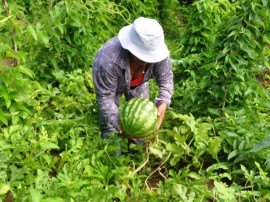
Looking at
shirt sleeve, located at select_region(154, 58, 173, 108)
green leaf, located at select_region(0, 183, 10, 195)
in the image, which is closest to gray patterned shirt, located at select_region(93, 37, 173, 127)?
shirt sleeve, located at select_region(154, 58, 173, 108)

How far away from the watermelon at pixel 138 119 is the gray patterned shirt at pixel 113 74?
0.67ft

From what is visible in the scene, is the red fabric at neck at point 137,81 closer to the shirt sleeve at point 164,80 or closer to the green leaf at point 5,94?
the shirt sleeve at point 164,80

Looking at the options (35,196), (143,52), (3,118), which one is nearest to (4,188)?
(35,196)

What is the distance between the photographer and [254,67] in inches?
158

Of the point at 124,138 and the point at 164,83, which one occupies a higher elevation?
the point at 164,83

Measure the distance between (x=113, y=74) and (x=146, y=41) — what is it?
509mm

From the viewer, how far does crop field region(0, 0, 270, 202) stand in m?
2.89

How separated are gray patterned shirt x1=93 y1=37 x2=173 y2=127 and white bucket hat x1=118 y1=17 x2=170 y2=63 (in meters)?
0.20

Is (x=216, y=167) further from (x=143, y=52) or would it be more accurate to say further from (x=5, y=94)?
(x=5, y=94)

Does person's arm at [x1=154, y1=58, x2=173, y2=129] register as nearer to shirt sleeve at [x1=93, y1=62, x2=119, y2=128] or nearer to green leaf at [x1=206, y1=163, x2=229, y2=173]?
shirt sleeve at [x1=93, y1=62, x2=119, y2=128]

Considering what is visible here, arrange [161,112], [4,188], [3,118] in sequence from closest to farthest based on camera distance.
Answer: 1. [4,188]
2. [3,118]
3. [161,112]

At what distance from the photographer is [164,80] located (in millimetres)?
3602

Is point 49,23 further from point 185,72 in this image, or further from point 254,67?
point 254,67

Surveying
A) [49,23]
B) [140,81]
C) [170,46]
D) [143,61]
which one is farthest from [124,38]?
[170,46]
